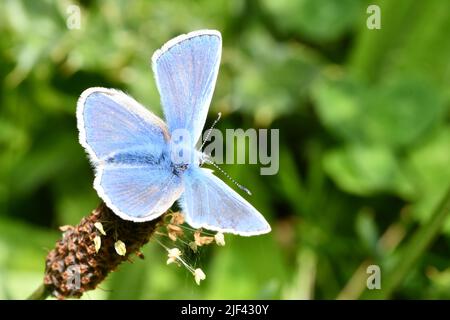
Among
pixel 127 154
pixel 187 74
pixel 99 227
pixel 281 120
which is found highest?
pixel 187 74

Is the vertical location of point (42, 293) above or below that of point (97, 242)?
below

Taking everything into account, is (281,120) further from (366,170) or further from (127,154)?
(127,154)

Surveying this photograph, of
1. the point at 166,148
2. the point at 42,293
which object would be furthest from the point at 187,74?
the point at 42,293

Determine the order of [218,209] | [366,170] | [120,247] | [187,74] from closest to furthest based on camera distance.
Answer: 1. [218,209]
2. [120,247]
3. [187,74]
4. [366,170]

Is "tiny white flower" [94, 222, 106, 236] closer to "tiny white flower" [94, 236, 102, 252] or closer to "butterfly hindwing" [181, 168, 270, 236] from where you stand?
"tiny white flower" [94, 236, 102, 252]

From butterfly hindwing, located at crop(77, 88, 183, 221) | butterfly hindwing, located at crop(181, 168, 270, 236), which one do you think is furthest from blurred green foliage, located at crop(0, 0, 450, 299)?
butterfly hindwing, located at crop(181, 168, 270, 236)
